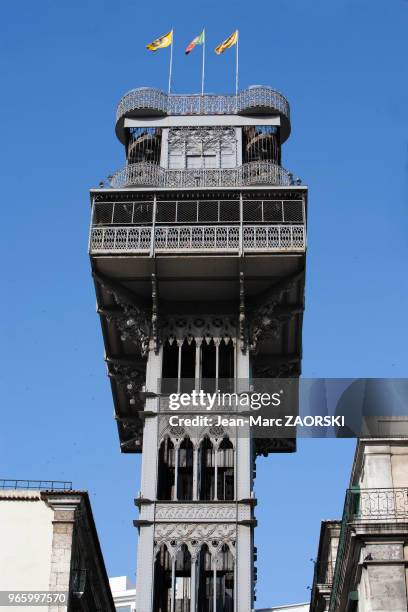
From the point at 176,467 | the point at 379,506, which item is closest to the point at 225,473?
the point at 176,467

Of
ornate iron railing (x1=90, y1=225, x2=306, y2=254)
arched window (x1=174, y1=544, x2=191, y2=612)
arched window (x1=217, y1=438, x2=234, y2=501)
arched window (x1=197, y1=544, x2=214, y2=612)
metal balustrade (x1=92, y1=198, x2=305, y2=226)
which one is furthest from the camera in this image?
metal balustrade (x1=92, y1=198, x2=305, y2=226)

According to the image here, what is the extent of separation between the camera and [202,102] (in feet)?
179

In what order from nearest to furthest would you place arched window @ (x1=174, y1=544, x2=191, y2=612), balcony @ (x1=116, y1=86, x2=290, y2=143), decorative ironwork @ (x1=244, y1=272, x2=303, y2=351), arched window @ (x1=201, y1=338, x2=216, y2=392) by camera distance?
arched window @ (x1=174, y1=544, x2=191, y2=612) → arched window @ (x1=201, y1=338, x2=216, y2=392) → decorative ironwork @ (x1=244, y1=272, x2=303, y2=351) → balcony @ (x1=116, y1=86, x2=290, y2=143)

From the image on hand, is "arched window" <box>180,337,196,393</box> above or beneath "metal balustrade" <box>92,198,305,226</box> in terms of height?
beneath

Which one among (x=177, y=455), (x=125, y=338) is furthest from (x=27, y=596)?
(x=125, y=338)

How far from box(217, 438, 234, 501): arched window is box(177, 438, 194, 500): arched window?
105 centimetres

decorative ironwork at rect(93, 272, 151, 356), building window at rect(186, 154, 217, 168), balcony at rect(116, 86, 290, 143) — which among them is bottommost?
decorative ironwork at rect(93, 272, 151, 356)

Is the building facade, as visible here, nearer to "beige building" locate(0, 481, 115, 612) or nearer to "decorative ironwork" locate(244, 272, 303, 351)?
"decorative ironwork" locate(244, 272, 303, 351)

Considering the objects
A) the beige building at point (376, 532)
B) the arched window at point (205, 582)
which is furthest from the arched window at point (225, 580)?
the beige building at point (376, 532)

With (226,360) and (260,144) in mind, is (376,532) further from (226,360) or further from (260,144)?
(260,144)

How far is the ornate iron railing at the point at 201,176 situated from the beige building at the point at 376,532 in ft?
56.4

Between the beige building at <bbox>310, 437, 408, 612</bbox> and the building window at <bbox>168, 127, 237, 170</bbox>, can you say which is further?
the building window at <bbox>168, 127, 237, 170</bbox>

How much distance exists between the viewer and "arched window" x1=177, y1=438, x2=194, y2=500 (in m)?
46.2

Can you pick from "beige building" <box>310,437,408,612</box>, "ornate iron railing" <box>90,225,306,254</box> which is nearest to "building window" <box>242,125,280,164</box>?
"ornate iron railing" <box>90,225,306,254</box>
